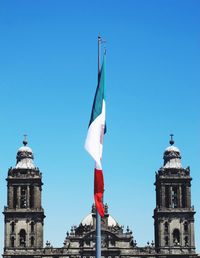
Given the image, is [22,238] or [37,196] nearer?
[37,196]

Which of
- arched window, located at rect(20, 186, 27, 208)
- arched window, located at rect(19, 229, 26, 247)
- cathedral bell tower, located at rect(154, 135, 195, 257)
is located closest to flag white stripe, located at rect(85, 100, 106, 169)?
cathedral bell tower, located at rect(154, 135, 195, 257)

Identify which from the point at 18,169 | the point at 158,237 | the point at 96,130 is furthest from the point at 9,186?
the point at 96,130

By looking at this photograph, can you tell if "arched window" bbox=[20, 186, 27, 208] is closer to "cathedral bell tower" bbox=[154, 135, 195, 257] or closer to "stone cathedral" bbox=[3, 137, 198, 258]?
"stone cathedral" bbox=[3, 137, 198, 258]

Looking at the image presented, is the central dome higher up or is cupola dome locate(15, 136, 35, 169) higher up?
cupola dome locate(15, 136, 35, 169)

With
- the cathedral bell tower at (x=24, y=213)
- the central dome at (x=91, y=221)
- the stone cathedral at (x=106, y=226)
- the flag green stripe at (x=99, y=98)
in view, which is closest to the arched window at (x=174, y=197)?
the stone cathedral at (x=106, y=226)

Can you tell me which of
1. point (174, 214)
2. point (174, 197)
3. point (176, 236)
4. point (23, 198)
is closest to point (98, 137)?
point (23, 198)

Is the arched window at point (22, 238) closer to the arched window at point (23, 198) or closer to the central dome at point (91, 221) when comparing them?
the arched window at point (23, 198)

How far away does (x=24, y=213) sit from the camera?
8288cm

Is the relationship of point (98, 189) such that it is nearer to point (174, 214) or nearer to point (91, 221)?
point (174, 214)

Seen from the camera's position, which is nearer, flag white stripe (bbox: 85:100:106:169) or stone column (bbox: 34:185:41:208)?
flag white stripe (bbox: 85:100:106:169)

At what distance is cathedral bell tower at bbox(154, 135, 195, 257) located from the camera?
3285 inches

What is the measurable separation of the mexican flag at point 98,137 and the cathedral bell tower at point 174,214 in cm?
6221

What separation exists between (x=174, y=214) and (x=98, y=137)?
63.1m

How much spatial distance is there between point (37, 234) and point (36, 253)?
2.19 m
